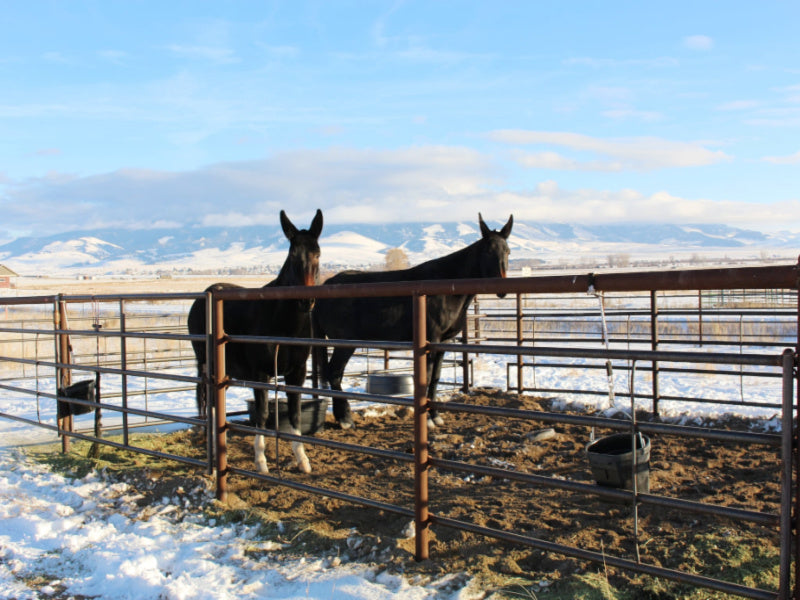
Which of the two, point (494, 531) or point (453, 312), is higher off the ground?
point (453, 312)

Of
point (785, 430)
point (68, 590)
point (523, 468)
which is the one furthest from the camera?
point (523, 468)

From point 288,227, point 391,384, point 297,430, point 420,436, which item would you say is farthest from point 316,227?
point 391,384

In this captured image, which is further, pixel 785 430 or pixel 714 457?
pixel 714 457

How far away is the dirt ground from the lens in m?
3.14

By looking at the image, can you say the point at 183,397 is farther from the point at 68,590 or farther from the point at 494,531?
the point at 494,531

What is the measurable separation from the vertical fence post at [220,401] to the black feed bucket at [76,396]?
7.52ft

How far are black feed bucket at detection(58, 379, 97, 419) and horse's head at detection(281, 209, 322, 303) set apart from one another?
266cm

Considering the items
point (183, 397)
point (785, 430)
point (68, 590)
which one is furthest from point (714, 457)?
point (183, 397)

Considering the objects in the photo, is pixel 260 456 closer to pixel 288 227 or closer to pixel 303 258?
pixel 303 258

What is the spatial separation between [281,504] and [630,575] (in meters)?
2.37

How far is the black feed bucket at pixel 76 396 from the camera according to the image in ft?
20.1

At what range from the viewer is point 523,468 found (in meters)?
5.16

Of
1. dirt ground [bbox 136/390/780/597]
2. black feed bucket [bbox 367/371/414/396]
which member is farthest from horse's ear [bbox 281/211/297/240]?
black feed bucket [bbox 367/371/414/396]

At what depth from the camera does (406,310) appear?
766 centimetres
